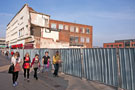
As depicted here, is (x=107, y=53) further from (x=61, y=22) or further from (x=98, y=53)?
(x=61, y=22)

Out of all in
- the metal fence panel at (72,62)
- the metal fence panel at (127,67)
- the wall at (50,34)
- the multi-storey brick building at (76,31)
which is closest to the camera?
the metal fence panel at (127,67)

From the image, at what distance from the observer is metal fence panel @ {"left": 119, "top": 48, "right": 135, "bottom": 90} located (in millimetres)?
5418

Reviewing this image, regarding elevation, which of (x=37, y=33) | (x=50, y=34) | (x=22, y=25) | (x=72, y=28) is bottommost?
(x=50, y=34)

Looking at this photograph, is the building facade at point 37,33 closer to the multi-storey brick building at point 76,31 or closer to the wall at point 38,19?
the wall at point 38,19

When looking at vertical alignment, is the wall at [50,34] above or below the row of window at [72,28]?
below

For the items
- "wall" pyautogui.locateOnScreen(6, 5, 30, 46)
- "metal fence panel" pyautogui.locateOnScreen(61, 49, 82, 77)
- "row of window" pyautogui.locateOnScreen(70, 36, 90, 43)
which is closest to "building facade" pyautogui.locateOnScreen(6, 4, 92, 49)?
"wall" pyautogui.locateOnScreen(6, 5, 30, 46)

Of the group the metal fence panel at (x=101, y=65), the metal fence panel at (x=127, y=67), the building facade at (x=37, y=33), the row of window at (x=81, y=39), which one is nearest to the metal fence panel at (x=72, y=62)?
the metal fence panel at (x=101, y=65)

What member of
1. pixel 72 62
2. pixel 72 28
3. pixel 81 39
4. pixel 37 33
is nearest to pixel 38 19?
pixel 37 33

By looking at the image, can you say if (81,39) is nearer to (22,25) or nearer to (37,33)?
(37,33)

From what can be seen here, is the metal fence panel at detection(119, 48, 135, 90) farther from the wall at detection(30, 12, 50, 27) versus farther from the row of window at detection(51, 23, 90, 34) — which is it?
the row of window at detection(51, 23, 90, 34)

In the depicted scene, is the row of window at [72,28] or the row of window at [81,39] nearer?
the row of window at [72,28]

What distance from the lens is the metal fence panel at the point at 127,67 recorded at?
5.42 meters

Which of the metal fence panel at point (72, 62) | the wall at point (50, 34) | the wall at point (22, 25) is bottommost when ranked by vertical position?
the metal fence panel at point (72, 62)

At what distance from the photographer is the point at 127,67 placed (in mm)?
5629
